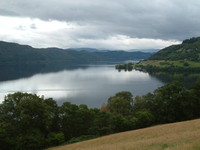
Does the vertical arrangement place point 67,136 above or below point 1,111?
below

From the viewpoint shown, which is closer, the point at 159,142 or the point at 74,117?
the point at 159,142

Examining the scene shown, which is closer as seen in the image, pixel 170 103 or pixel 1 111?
pixel 1 111

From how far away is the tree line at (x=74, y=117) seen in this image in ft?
124

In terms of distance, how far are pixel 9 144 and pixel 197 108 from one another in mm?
45559

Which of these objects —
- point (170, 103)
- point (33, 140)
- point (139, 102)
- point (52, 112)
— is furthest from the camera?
point (139, 102)

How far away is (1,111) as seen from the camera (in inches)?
1588

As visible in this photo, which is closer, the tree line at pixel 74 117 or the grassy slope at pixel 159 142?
the grassy slope at pixel 159 142

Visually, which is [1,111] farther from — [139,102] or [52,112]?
[139,102]

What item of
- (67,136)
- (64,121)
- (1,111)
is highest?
(1,111)

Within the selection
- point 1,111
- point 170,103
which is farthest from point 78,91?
point 1,111

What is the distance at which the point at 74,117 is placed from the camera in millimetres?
45875

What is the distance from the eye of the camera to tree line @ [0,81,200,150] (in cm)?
3784

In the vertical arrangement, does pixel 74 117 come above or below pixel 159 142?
below

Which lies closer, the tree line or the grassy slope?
Answer: the grassy slope
